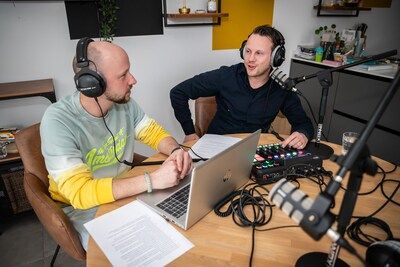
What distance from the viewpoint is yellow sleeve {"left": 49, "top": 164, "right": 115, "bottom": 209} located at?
97cm

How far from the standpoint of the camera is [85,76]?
1026 mm

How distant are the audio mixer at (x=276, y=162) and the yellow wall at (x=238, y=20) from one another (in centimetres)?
167

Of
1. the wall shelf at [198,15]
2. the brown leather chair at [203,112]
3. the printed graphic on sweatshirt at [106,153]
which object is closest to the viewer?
the printed graphic on sweatshirt at [106,153]

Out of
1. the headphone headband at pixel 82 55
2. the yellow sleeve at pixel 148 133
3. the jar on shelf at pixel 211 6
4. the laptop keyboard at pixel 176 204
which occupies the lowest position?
the laptop keyboard at pixel 176 204

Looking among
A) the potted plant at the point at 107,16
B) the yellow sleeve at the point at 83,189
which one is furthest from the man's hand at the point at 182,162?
the potted plant at the point at 107,16

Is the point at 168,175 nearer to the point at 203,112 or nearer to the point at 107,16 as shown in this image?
the point at 203,112

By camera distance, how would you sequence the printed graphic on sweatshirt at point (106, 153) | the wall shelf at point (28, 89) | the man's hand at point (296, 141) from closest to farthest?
the printed graphic on sweatshirt at point (106, 153) → the man's hand at point (296, 141) → the wall shelf at point (28, 89)

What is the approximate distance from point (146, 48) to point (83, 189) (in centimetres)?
165

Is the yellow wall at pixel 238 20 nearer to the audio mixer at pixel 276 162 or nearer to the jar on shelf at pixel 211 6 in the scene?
the jar on shelf at pixel 211 6

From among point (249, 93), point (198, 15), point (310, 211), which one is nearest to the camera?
point (310, 211)

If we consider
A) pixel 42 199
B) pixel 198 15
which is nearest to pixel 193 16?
pixel 198 15

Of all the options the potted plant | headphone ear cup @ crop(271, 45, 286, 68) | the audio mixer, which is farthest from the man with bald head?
the potted plant

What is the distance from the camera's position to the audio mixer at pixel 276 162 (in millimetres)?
1076

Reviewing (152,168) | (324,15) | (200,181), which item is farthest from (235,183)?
(324,15)
